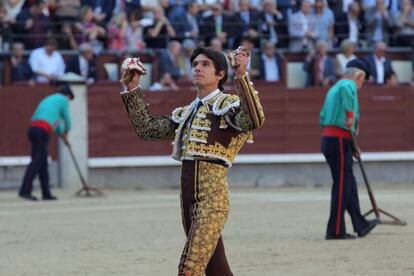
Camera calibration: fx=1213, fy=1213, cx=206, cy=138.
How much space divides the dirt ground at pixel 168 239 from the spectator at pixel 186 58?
2.25 m

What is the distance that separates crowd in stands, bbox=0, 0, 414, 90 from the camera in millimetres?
15484

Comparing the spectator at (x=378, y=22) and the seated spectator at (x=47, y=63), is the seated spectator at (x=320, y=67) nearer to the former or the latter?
the spectator at (x=378, y=22)

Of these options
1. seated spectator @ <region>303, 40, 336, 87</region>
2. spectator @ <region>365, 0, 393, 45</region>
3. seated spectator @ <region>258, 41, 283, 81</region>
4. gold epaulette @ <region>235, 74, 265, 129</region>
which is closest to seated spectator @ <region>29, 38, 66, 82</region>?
seated spectator @ <region>258, 41, 283, 81</region>

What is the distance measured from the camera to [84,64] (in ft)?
51.1

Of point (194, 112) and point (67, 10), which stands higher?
point (194, 112)

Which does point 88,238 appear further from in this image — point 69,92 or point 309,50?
point 309,50

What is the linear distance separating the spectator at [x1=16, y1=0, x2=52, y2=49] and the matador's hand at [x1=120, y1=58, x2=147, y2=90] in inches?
398

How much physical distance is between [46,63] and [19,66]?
0.40m

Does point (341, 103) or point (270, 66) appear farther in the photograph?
point (270, 66)

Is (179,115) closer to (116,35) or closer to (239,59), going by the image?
(239,59)

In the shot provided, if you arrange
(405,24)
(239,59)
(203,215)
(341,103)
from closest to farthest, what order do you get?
(239,59), (203,215), (341,103), (405,24)

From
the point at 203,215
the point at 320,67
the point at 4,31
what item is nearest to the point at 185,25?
the point at 320,67

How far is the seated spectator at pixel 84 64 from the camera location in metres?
15.3

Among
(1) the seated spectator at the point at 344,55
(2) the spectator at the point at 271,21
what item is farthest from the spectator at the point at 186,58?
(1) the seated spectator at the point at 344,55
